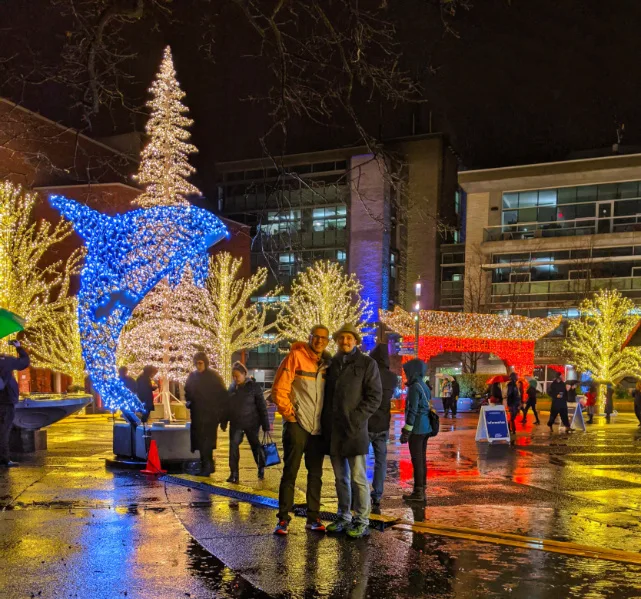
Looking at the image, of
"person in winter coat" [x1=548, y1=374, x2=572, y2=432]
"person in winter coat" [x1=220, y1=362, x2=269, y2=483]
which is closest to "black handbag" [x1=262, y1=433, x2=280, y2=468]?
"person in winter coat" [x1=220, y1=362, x2=269, y2=483]

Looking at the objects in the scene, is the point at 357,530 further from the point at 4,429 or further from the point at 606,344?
the point at 606,344

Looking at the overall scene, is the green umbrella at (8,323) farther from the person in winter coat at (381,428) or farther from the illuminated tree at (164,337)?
the illuminated tree at (164,337)

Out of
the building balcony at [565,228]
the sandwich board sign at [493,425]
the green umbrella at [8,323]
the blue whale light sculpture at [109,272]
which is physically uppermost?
the building balcony at [565,228]

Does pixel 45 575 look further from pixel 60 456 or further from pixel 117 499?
pixel 60 456

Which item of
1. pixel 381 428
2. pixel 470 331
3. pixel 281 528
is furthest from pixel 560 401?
pixel 281 528

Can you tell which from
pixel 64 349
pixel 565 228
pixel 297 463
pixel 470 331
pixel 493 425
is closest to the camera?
pixel 297 463

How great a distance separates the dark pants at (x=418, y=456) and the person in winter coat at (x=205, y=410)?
320 cm

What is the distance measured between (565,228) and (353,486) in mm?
50755

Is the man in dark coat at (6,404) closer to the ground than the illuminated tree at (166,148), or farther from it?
closer to the ground

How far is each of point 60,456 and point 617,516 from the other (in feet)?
34.5

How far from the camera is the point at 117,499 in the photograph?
374 inches

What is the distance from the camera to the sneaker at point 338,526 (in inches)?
295

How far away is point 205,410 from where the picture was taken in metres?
11.5

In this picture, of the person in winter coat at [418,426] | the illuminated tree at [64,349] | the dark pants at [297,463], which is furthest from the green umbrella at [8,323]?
the illuminated tree at [64,349]
